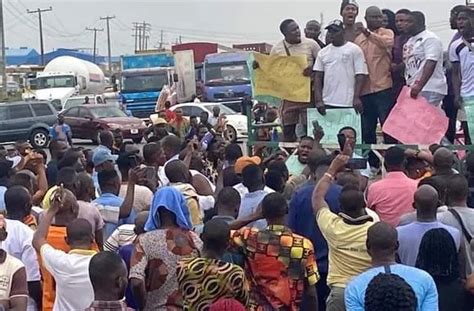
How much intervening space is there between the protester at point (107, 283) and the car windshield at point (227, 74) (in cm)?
3042

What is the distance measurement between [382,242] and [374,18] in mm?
5564

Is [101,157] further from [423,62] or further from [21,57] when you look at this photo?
[21,57]

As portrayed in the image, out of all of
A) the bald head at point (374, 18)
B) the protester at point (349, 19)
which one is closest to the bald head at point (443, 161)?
the protester at point (349, 19)

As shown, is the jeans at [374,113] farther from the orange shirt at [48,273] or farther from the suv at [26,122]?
the suv at [26,122]

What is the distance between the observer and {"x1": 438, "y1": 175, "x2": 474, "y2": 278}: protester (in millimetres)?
5770

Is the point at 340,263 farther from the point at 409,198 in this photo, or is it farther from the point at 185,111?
the point at 185,111

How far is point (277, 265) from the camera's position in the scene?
556cm

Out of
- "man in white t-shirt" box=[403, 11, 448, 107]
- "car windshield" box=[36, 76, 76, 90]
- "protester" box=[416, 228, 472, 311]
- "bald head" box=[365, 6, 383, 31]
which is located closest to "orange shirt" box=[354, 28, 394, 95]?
"bald head" box=[365, 6, 383, 31]

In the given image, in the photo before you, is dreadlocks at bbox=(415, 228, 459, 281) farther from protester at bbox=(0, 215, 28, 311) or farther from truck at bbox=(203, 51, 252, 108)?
truck at bbox=(203, 51, 252, 108)

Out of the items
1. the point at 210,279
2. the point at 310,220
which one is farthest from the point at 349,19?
the point at 210,279

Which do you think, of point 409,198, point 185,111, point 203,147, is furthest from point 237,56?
point 409,198

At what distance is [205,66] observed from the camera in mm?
35969

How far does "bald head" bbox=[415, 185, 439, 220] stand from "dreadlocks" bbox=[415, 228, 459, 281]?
0.24 metres

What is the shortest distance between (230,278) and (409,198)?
224 centimetres
